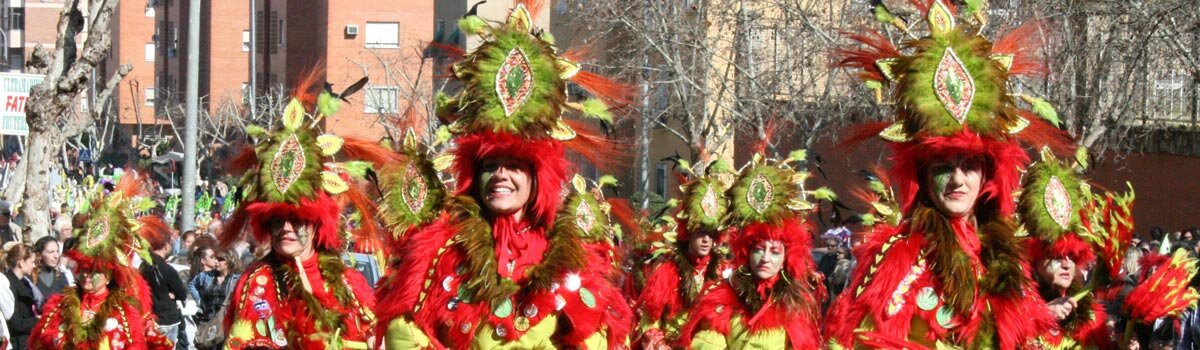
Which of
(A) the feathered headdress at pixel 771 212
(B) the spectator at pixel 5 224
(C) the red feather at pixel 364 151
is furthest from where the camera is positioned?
(B) the spectator at pixel 5 224

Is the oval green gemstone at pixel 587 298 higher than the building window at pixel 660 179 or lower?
higher

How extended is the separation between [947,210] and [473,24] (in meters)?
1.86

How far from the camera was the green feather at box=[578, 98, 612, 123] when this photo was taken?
257 inches

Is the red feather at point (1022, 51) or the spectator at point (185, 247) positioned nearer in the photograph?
the red feather at point (1022, 51)

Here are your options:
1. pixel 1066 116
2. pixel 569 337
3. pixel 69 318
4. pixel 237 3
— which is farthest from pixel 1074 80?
pixel 237 3

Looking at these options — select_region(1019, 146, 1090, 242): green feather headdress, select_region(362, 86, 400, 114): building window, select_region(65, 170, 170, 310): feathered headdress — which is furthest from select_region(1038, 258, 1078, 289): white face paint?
select_region(362, 86, 400, 114): building window

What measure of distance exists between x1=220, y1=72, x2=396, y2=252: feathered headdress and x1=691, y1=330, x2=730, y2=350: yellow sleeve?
1.73 meters

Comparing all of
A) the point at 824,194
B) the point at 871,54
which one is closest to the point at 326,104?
the point at 824,194

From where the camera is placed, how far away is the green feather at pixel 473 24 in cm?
652

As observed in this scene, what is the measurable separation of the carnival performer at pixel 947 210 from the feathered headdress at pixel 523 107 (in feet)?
3.47

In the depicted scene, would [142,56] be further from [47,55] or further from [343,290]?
[343,290]

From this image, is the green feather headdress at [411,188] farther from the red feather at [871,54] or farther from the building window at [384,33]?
the building window at [384,33]

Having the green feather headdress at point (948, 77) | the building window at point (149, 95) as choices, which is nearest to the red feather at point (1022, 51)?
the green feather headdress at point (948, 77)

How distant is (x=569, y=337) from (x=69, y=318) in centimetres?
529
